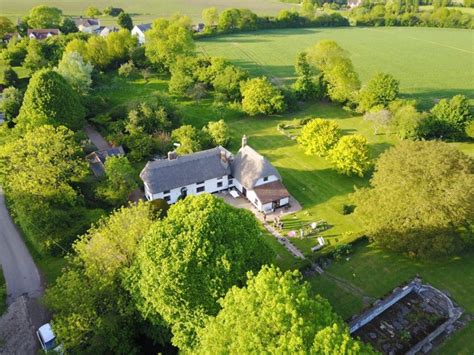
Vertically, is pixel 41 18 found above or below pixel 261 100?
above

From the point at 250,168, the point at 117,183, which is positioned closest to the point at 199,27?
the point at 250,168

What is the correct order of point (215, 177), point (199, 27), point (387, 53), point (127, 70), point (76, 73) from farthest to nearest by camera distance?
point (199, 27) < point (387, 53) < point (127, 70) < point (76, 73) < point (215, 177)

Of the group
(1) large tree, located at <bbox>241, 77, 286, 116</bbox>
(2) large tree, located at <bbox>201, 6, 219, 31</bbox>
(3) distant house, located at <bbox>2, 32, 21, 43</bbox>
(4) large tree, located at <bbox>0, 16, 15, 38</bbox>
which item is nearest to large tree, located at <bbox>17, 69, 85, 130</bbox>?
(1) large tree, located at <bbox>241, 77, 286, 116</bbox>

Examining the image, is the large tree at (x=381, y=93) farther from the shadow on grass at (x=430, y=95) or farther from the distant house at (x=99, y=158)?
the distant house at (x=99, y=158)

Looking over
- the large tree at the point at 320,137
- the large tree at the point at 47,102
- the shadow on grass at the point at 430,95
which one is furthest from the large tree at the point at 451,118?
the large tree at the point at 47,102

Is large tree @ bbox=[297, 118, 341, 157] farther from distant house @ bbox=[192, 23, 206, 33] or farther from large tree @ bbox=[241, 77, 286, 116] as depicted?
distant house @ bbox=[192, 23, 206, 33]

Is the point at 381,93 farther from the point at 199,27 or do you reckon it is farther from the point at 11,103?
the point at 199,27
